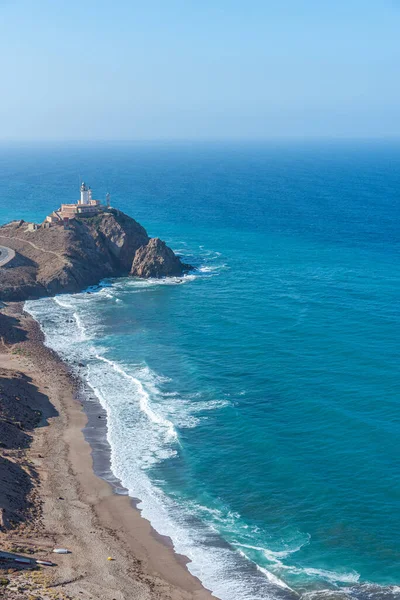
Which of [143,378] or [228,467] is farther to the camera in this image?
[143,378]

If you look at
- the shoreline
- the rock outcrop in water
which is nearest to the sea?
the shoreline

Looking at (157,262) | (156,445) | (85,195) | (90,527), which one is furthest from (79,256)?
(90,527)

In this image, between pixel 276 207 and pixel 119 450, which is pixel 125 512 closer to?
pixel 119 450

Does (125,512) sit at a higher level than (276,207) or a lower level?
lower

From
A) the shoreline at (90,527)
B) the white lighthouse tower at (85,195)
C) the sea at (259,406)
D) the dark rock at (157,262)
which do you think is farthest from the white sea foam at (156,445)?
the white lighthouse tower at (85,195)

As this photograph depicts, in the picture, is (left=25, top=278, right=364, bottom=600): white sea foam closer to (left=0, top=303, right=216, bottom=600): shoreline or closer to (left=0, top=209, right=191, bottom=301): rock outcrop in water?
(left=0, top=303, right=216, bottom=600): shoreline

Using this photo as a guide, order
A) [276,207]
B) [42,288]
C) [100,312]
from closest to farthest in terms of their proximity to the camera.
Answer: [100,312], [42,288], [276,207]

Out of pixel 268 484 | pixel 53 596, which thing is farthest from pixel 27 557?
pixel 268 484
